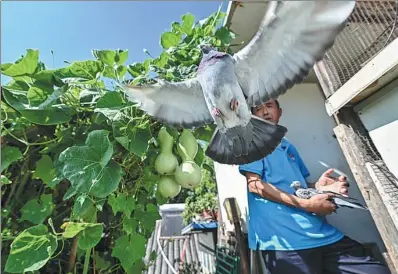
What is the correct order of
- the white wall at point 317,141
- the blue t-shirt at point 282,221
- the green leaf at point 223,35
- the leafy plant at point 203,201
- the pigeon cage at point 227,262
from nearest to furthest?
1. the green leaf at point 223,35
2. the blue t-shirt at point 282,221
3. the white wall at point 317,141
4. the pigeon cage at point 227,262
5. the leafy plant at point 203,201

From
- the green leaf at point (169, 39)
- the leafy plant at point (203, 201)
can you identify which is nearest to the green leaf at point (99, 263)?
the green leaf at point (169, 39)

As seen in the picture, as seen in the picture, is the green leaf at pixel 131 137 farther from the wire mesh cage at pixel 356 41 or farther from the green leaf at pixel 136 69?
the wire mesh cage at pixel 356 41

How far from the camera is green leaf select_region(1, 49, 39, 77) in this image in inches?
31.6

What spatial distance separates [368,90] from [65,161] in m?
0.95

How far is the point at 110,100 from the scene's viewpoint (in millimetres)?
777

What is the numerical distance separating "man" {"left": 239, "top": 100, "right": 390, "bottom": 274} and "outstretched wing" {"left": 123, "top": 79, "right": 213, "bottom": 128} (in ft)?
1.51

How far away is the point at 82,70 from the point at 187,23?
35 centimetres

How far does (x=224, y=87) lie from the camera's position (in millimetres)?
662

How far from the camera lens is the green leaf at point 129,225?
0.80 meters

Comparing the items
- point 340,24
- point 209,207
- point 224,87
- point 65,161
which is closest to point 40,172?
point 65,161

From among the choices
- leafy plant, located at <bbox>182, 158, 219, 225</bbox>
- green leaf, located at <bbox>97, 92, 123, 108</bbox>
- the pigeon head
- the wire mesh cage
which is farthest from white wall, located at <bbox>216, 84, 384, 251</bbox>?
leafy plant, located at <bbox>182, 158, 219, 225</bbox>

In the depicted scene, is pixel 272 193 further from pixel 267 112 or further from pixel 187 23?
pixel 187 23

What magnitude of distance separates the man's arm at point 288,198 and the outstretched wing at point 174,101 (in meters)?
0.43

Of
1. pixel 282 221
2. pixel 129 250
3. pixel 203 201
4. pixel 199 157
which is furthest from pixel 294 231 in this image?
pixel 203 201
